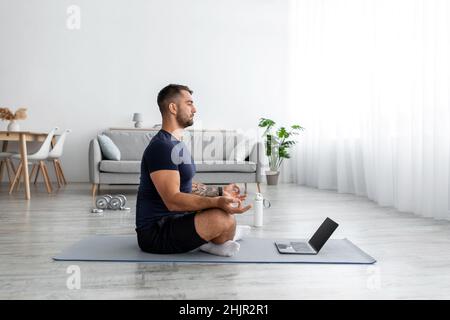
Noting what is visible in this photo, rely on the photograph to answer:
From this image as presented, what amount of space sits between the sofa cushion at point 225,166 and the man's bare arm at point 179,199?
3.07 metres

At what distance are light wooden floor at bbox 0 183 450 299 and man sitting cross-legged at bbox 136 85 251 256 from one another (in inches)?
5.9

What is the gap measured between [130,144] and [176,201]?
387cm

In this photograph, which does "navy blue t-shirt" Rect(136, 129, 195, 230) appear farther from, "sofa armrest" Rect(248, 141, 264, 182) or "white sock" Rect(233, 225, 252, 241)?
"sofa armrest" Rect(248, 141, 264, 182)

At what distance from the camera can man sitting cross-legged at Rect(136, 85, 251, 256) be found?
1.88 metres

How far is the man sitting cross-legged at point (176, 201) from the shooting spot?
6.16 ft

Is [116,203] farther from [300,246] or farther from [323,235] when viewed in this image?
[323,235]

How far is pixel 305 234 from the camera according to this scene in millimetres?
2768

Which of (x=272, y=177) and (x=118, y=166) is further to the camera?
(x=272, y=177)

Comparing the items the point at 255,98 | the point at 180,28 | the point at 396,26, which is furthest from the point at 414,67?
the point at 180,28

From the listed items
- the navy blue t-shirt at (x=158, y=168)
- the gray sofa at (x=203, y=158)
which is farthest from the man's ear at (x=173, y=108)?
the gray sofa at (x=203, y=158)

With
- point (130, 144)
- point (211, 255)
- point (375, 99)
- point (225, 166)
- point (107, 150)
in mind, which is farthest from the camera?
point (130, 144)

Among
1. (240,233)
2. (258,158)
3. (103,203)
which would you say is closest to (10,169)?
(103,203)

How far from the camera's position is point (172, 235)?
1.99 meters
